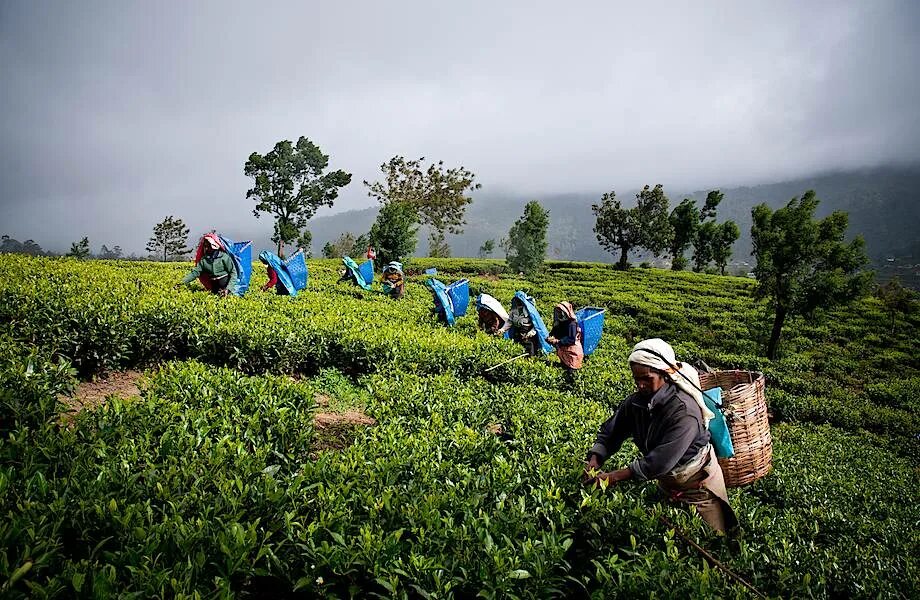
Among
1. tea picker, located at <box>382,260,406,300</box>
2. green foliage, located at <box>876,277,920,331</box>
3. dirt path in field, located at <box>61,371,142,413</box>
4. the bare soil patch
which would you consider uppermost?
tea picker, located at <box>382,260,406,300</box>

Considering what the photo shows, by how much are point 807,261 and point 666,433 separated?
13698 millimetres

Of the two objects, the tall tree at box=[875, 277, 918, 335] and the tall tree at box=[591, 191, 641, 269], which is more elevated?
the tall tree at box=[591, 191, 641, 269]

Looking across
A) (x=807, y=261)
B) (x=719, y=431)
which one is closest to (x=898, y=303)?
(x=807, y=261)

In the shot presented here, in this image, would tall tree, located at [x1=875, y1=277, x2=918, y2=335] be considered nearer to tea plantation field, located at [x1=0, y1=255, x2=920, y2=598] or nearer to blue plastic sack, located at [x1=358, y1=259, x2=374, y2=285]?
tea plantation field, located at [x1=0, y1=255, x2=920, y2=598]

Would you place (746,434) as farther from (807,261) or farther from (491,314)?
(807,261)

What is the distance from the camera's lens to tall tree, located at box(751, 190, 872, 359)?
12125mm

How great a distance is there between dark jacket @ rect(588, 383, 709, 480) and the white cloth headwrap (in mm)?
54

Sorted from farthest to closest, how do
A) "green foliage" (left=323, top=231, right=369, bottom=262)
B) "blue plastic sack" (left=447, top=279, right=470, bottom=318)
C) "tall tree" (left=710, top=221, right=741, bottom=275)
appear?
"green foliage" (left=323, top=231, right=369, bottom=262)
"tall tree" (left=710, top=221, right=741, bottom=275)
"blue plastic sack" (left=447, top=279, right=470, bottom=318)

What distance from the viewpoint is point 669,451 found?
8.48ft

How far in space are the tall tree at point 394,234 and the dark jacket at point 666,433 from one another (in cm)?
2093

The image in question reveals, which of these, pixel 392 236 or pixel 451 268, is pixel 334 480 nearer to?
pixel 392 236

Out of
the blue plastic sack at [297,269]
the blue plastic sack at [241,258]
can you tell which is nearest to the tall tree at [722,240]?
the blue plastic sack at [297,269]

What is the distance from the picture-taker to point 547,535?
2.19 metres

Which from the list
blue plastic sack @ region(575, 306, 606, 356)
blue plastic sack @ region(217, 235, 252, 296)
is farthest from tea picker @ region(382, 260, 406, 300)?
blue plastic sack @ region(575, 306, 606, 356)
